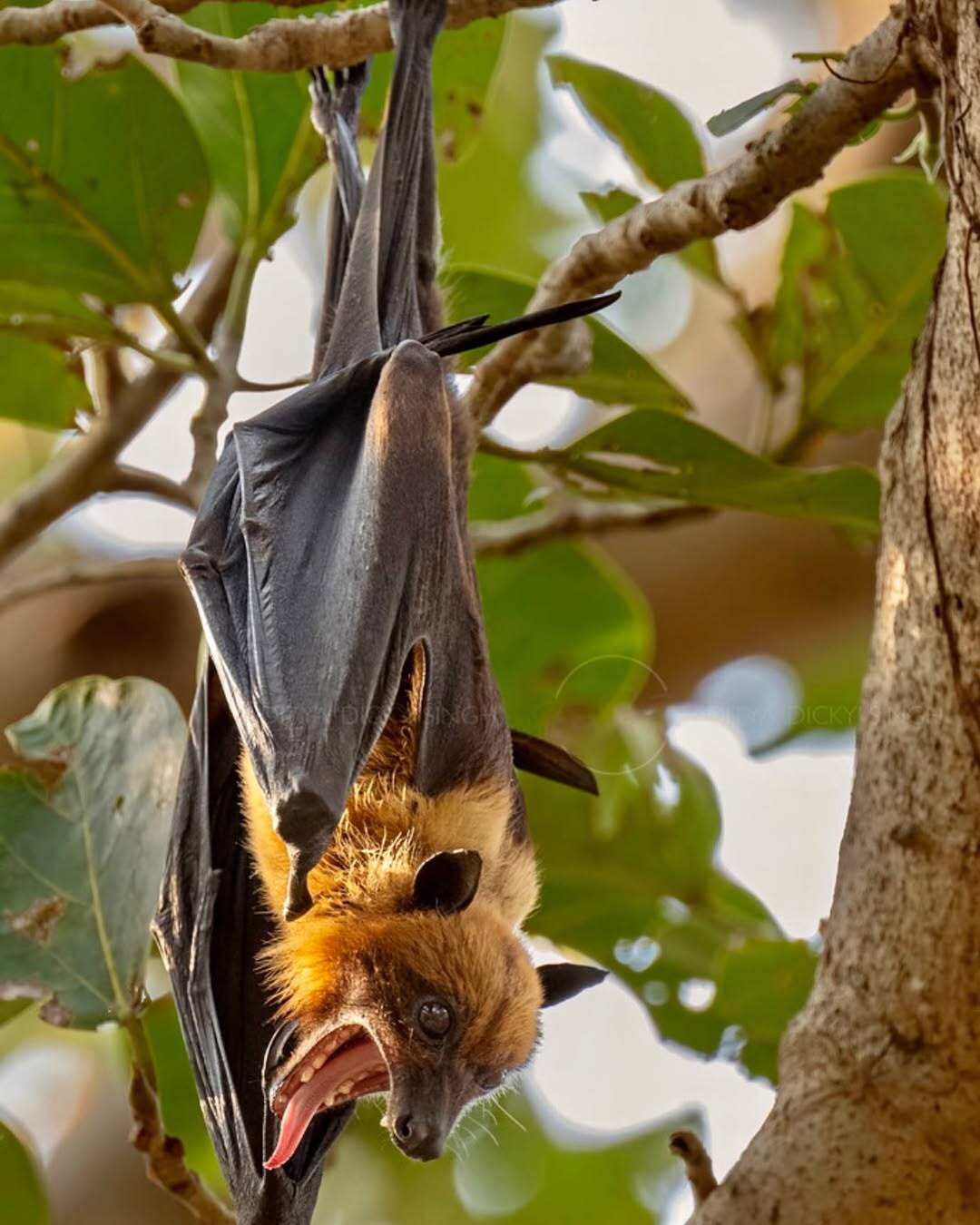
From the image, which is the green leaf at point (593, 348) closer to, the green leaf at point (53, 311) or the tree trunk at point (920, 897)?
the green leaf at point (53, 311)

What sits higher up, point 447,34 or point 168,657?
point 447,34

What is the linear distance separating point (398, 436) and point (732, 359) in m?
2.77

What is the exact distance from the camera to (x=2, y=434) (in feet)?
22.2

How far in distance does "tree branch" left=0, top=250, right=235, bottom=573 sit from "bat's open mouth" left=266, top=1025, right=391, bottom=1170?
1501 millimetres

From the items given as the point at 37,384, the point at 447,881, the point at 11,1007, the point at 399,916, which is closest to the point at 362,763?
the point at 447,881

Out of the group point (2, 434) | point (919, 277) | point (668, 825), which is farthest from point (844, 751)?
point (2, 434)

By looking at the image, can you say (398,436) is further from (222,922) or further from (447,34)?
(447,34)

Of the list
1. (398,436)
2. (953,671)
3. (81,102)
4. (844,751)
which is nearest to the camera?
(953,671)

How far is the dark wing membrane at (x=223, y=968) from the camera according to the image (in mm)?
2951

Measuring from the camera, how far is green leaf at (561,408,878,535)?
3584 millimetres

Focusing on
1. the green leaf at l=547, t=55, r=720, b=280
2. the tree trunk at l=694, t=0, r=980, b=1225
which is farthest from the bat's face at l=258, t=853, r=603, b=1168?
the green leaf at l=547, t=55, r=720, b=280

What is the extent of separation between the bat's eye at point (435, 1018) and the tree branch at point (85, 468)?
152 cm

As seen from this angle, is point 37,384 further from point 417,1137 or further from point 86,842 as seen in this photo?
point 417,1137

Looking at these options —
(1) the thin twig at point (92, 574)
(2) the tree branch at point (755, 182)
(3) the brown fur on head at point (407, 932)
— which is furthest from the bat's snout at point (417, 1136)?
(1) the thin twig at point (92, 574)
